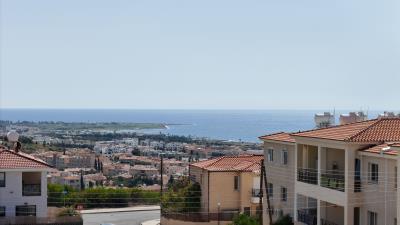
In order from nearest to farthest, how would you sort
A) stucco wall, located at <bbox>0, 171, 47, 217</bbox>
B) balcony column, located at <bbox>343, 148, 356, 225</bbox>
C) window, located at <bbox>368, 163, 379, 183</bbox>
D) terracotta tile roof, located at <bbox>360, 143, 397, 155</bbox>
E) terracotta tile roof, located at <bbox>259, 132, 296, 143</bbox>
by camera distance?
terracotta tile roof, located at <bbox>360, 143, 397, 155</bbox>
window, located at <bbox>368, 163, 379, 183</bbox>
balcony column, located at <bbox>343, 148, 356, 225</bbox>
terracotta tile roof, located at <bbox>259, 132, 296, 143</bbox>
stucco wall, located at <bbox>0, 171, 47, 217</bbox>

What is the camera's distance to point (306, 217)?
94.6ft

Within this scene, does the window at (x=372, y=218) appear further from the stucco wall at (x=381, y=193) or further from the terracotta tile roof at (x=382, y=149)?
the terracotta tile roof at (x=382, y=149)

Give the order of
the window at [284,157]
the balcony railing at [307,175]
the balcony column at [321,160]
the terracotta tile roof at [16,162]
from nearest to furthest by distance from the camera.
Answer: the balcony column at [321,160], the balcony railing at [307,175], the terracotta tile roof at [16,162], the window at [284,157]

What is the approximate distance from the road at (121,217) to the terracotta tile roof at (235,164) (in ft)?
26.2

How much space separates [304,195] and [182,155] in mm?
106861

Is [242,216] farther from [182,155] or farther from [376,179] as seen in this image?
[182,155]

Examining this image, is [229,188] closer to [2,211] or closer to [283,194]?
[283,194]

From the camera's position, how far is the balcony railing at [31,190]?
32.0 m

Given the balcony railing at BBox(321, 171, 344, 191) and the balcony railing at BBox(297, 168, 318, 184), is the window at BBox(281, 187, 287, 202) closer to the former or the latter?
the balcony railing at BBox(297, 168, 318, 184)

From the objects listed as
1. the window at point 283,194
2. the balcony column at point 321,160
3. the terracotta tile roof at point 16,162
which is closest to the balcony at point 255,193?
the window at point 283,194

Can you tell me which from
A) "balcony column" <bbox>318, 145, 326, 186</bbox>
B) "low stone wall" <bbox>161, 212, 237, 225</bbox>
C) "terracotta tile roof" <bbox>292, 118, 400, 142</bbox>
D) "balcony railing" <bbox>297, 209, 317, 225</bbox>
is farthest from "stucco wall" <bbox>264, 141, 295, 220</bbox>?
"low stone wall" <bbox>161, 212, 237, 225</bbox>

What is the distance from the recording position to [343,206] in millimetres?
25109

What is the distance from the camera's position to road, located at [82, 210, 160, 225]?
47875 mm

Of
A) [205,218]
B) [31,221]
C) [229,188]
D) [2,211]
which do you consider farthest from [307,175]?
[205,218]
